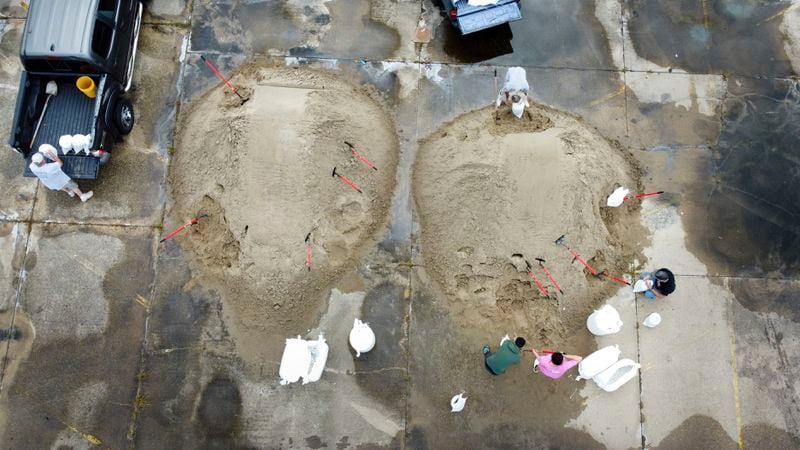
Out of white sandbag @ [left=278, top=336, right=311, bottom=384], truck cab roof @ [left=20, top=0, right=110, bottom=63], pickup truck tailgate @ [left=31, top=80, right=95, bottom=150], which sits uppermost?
truck cab roof @ [left=20, top=0, right=110, bottom=63]

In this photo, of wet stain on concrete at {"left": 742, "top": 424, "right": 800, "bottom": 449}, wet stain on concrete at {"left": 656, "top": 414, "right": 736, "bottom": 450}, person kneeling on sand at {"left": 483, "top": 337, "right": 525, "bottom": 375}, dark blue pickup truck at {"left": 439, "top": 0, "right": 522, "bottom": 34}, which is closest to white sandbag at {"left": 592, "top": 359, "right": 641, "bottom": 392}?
wet stain on concrete at {"left": 656, "top": 414, "right": 736, "bottom": 450}

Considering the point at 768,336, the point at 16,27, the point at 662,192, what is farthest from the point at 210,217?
the point at 768,336

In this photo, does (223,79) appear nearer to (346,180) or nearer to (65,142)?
(65,142)

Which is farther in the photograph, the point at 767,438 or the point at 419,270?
the point at 419,270

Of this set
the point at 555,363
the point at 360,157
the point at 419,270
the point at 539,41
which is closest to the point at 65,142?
the point at 360,157

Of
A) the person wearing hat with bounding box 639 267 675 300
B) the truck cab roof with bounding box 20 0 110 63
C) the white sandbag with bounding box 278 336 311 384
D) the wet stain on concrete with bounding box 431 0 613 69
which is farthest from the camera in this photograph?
the wet stain on concrete with bounding box 431 0 613 69

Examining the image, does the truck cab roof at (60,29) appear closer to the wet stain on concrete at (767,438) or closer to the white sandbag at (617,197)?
the white sandbag at (617,197)

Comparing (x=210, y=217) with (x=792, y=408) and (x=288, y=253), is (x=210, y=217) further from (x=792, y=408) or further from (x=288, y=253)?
(x=792, y=408)

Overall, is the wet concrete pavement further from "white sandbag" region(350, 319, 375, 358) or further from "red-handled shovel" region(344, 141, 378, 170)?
"red-handled shovel" region(344, 141, 378, 170)
